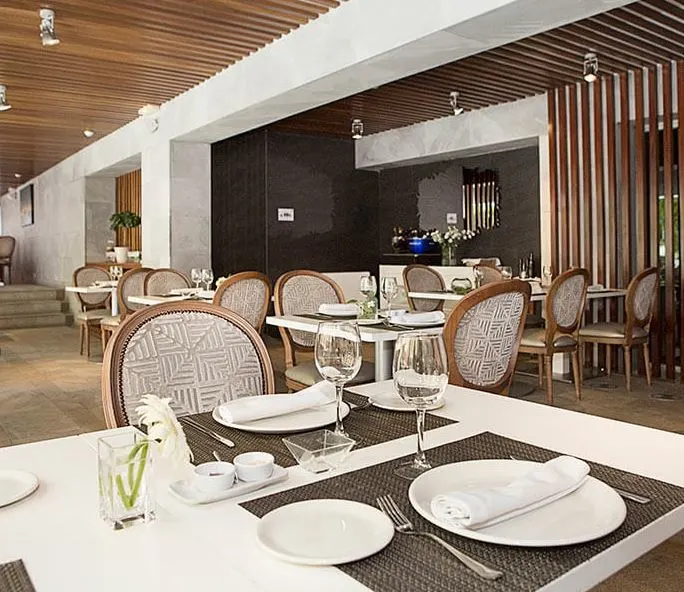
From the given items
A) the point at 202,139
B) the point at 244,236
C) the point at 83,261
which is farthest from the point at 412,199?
the point at 83,261

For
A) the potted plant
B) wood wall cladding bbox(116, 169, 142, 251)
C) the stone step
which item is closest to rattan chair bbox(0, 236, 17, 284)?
wood wall cladding bbox(116, 169, 142, 251)

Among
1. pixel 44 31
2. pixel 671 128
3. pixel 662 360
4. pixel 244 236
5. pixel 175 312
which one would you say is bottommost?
pixel 662 360

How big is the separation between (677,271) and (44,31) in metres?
5.44

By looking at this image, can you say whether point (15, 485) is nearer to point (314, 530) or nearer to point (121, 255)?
point (314, 530)

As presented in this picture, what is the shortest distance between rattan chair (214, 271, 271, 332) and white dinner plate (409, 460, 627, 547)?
3150mm

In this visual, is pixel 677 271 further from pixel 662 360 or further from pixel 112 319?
pixel 112 319

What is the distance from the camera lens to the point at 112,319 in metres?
6.30

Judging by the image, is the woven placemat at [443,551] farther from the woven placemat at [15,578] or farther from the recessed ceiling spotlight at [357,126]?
the recessed ceiling spotlight at [357,126]

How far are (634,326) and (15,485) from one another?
5.14m

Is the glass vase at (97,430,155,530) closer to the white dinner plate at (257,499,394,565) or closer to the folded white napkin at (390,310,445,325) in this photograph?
the white dinner plate at (257,499,394,565)

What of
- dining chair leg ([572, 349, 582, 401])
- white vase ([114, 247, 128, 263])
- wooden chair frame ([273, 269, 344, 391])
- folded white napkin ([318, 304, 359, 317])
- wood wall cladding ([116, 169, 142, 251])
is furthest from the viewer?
wood wall cladding ([116, 169, 142, 251])

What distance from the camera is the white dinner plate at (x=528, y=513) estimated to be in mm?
815

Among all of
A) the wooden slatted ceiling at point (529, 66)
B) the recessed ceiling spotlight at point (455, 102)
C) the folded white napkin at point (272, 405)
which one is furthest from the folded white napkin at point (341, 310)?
the recessed ceiling spotlight at point (455, 102)

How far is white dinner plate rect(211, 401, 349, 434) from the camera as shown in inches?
50.6
